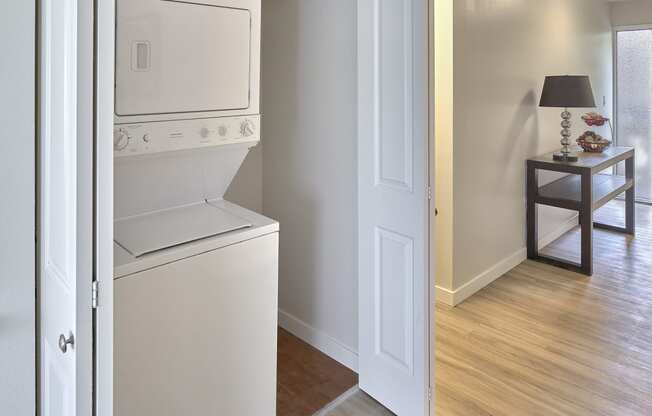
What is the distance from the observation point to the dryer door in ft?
4.78

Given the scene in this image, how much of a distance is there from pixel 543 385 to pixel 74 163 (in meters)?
2.15

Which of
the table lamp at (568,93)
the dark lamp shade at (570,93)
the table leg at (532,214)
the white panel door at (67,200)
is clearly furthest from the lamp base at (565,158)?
the white panel door at (67,200)

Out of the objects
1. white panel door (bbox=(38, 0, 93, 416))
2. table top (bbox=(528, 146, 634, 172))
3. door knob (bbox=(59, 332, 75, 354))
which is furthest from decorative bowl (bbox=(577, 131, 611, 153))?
door knob (bbox=(59, 332, 75, 354))

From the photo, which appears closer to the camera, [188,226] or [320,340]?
[188,226]

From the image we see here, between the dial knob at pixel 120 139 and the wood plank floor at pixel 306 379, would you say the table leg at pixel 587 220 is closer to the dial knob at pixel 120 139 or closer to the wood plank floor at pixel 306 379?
the wood plank floor at pixel 306 379

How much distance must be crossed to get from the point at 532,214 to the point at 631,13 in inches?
120

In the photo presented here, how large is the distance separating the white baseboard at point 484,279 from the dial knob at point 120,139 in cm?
221

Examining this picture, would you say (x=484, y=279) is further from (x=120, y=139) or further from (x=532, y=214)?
(x=120, y=139)

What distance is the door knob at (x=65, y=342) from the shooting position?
99 cm

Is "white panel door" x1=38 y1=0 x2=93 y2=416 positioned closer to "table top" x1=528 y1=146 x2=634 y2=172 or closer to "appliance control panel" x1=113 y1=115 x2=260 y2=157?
"appliance control panel" x1=113 y1=115 x2=260 y2=157

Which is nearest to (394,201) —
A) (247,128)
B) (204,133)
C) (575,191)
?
(247,128)

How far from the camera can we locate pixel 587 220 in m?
3.44

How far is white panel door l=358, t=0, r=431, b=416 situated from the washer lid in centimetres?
60
